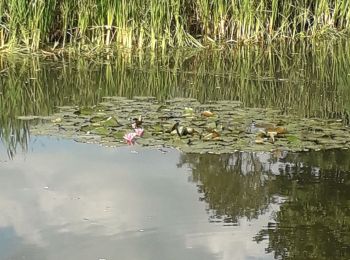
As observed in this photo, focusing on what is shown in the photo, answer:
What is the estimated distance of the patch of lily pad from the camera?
4.94 metres

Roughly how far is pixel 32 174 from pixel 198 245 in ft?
4.83

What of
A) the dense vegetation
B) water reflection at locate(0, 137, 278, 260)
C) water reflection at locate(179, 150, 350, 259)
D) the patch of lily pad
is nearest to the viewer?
water reflection at locate(0, 137, 278, 260)

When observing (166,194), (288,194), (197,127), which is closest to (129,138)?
(197,127)

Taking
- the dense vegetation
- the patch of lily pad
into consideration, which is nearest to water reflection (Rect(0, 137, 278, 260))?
the patch of lily pad

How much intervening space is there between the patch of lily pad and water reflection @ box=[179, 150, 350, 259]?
0.51 ft

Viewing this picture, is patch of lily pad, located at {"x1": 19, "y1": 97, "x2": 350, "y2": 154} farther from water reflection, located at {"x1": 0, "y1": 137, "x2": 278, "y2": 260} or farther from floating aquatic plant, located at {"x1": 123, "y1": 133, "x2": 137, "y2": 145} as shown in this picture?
water reflection, located at {"x1": 0, "y1": 137, "x2": 278, "y2": 260}

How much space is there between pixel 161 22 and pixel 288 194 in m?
5.03

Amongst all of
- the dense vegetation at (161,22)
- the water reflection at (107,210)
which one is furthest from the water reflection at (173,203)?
the dense vegetation at (161,22)

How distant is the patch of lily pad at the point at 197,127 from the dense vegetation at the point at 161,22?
2.77m

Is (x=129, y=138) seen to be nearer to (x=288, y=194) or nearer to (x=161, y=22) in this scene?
(x=288, y=194)

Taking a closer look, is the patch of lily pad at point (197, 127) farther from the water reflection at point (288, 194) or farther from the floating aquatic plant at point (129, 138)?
the water reflection at point (288, 194)

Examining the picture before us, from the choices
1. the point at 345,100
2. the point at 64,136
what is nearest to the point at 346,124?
the point at 345,100

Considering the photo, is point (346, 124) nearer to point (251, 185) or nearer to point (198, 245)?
point (251, 185)

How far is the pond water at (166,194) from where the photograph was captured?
139 inches
